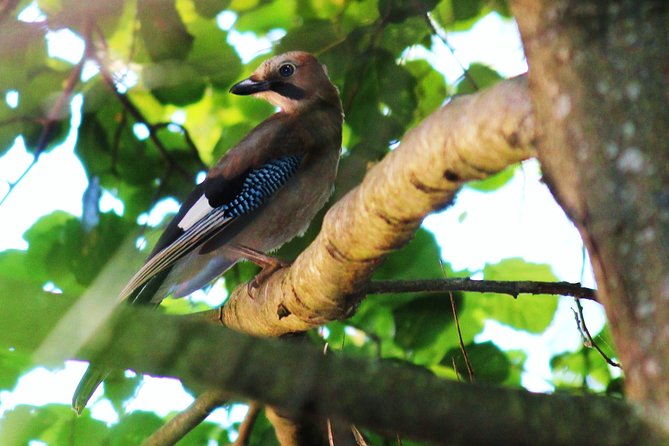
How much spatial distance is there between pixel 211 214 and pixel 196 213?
8cm

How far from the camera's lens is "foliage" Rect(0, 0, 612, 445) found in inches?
169

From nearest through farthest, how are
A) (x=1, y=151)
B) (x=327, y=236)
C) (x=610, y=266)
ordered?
(x=610, y=266) → (x=327, y=236) → (x=1, y=151)

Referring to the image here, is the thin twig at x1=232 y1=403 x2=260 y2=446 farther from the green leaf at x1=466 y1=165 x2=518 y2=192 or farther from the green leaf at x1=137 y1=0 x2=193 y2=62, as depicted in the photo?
the green leaf at x1=466 y1=165 x2=518 y2=192

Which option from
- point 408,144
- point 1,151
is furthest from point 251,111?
point 408,144

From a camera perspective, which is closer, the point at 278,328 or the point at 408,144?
the point at 408,144

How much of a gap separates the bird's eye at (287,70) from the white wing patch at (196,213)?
3.42 ft

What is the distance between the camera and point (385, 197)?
226 centimetres

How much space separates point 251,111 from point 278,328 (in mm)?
2433

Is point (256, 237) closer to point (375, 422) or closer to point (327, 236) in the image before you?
point (327, 236)

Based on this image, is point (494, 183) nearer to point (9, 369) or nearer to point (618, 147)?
point (9, 369)

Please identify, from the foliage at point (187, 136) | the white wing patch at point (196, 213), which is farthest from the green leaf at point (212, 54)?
the white wing patch at point (196, 213)

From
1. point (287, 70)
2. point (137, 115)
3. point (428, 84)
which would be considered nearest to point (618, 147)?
point (428, 84)

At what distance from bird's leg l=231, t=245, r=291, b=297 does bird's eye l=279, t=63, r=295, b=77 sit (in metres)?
1.25

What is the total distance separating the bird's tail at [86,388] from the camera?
4059 millimetres
